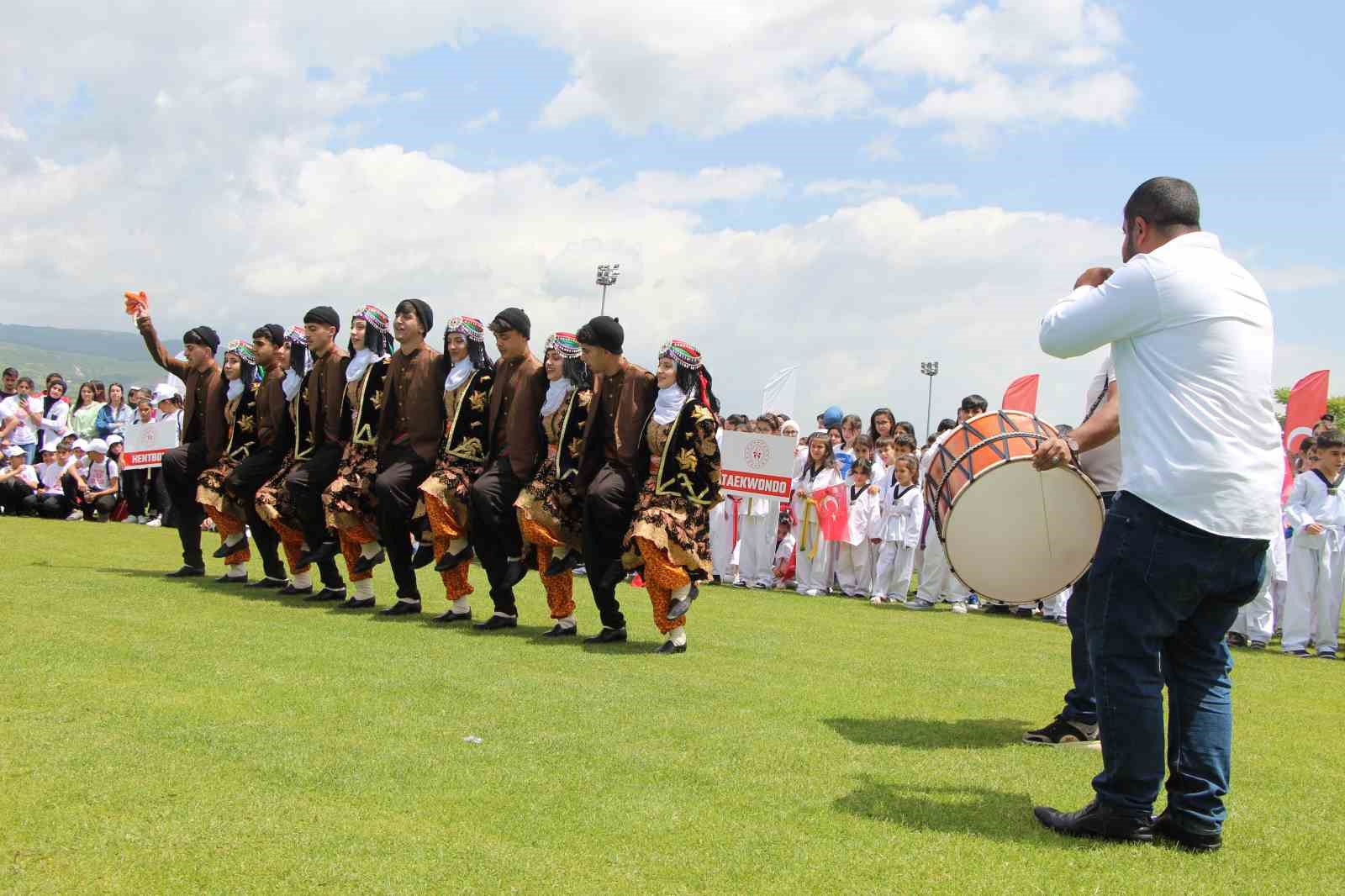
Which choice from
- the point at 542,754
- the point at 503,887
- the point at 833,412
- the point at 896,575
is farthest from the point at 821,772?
the point at 833,412

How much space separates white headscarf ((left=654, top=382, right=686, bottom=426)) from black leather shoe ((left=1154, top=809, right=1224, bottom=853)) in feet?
14.8

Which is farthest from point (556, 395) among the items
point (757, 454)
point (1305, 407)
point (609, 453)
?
point (1305, 407)

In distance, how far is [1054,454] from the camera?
457cm

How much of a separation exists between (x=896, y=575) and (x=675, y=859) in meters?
11.1

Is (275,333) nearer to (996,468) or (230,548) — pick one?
(230,548)

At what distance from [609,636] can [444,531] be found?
4.98 feet

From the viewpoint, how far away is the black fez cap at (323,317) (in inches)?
409

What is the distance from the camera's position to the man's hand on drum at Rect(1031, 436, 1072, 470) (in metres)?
4.57

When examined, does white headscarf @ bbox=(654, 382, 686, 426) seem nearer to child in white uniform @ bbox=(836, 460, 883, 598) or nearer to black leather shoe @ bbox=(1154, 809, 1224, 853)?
black leather shoe @ bbox=(1154, 809, 1224, 853)

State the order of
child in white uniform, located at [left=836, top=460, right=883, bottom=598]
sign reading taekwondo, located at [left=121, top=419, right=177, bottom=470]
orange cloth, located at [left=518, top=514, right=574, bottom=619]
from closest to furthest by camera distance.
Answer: orange cloth, located at [left=518, top=514, right=574, bottom=619] < sign reading taekwondo, located at [left=121, top=419, right=177, bottom=470] < child in white uniform, located at [left=836, top=460, right=883, bottom=598]

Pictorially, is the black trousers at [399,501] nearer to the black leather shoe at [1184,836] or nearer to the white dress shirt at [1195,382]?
the white dress shirt at [1195,382]

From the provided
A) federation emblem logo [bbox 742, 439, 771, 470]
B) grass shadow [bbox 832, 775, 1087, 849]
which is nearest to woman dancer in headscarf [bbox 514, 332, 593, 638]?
grass shadow [bbox 832, 775, 1087, 849]

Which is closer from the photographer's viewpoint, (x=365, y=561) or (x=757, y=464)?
(x=365, y=561)

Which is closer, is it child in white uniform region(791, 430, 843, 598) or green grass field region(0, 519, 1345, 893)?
green grass field region(0, 519, 1345, 893)
